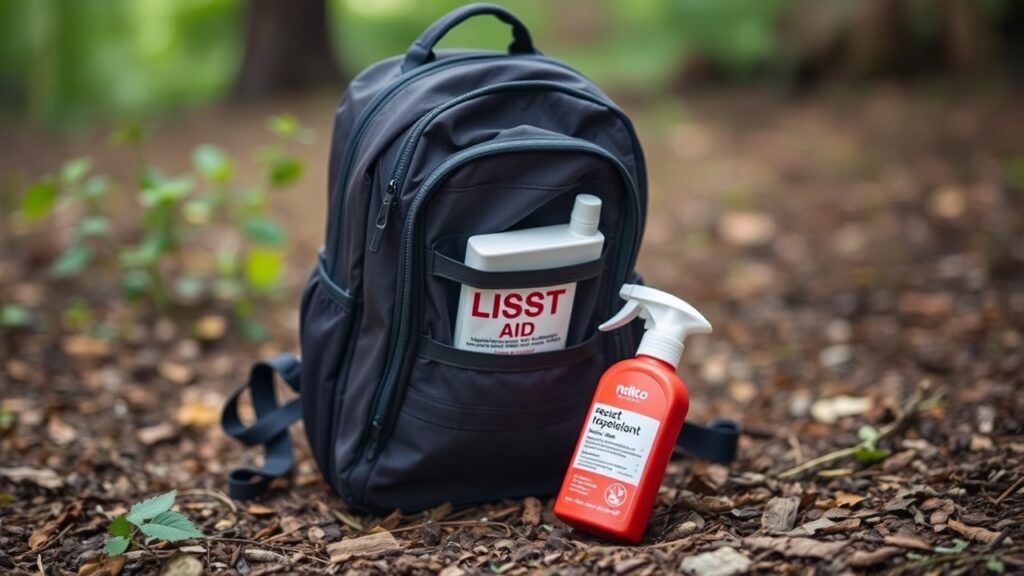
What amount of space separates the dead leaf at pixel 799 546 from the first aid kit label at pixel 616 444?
19 centimetres

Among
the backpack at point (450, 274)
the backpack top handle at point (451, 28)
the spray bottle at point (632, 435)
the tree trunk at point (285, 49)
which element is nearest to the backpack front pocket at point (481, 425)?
the backpack at point (450, 274)

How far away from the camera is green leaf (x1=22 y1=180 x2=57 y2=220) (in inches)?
88.7

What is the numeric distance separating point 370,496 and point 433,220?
0.48 meters

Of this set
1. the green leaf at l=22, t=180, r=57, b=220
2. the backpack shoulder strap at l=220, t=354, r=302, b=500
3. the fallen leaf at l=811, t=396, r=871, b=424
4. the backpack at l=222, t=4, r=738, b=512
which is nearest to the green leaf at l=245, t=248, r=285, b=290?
the green leaf at l=22, t=180, r=57, b=220

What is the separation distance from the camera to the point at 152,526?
147cm

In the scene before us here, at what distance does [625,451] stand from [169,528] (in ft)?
2.23

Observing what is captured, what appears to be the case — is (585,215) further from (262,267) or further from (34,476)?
(262,267)

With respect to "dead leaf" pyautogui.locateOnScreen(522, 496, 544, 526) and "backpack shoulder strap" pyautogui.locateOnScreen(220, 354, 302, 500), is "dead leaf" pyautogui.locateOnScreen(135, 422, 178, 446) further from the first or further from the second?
"dead leaf" pyautogui.locateOnScreen(522, 496, 544, 526)

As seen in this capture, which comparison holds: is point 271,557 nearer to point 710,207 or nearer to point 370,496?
point 370,496

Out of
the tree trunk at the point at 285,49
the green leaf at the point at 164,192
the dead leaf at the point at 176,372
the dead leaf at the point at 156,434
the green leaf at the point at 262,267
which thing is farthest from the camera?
the tree trunk at the point at 285,49

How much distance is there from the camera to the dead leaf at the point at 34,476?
1.76 metres

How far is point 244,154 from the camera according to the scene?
3.64 metres

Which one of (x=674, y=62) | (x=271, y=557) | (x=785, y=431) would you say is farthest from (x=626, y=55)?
(x=271, y=557)

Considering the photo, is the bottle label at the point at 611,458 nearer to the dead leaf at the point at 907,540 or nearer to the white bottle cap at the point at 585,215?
the white bottle cap at the point at 585,215
